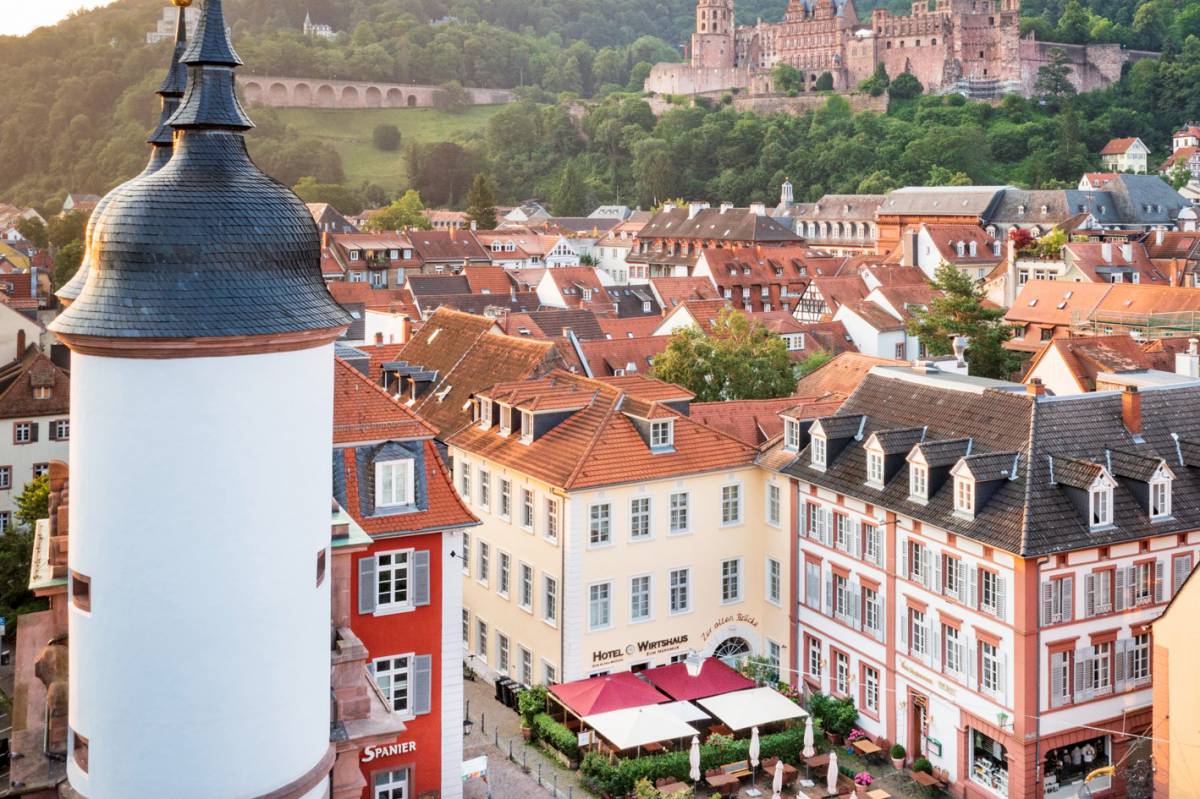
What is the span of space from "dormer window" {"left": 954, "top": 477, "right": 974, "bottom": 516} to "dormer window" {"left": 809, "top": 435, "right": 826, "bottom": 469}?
436 cm

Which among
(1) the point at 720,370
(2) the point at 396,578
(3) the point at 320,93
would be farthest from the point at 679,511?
(3) the point at 320,93

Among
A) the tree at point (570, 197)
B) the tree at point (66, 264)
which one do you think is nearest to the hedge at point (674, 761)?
the tree at point (66, 264)

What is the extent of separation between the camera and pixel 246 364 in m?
11.6

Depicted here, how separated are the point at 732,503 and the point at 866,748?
6.66 m

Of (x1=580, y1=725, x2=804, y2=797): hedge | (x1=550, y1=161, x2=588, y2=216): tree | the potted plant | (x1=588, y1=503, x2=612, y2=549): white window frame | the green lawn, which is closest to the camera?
(x1=580, y1=725, x2=804, y2=797): hedge

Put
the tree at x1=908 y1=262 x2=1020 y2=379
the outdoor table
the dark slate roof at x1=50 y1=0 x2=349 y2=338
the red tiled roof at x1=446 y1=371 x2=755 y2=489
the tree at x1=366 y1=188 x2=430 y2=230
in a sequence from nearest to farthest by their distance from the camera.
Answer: the dark slate roof at x1=50 y1=0 x2=349 y2=338 → the outdoor table → the red tiled roof at x1=446 y1=371 x2=755 y2=489 → the tree at x1=908 y1=262 x2=1020 y2=379 → the tree at x1=366 y1=188 x2=430 y2=230

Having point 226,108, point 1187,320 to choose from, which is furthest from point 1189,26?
point 226,108

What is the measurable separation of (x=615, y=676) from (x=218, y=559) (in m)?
17.1

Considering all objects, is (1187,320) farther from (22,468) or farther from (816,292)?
(22,468)

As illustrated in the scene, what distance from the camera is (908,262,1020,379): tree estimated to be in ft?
152

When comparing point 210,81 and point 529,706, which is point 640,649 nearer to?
point 529,706

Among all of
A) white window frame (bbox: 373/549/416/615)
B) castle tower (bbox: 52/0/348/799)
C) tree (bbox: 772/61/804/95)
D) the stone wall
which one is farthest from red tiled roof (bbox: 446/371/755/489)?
the stone wall

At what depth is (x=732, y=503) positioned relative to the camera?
30438 mm

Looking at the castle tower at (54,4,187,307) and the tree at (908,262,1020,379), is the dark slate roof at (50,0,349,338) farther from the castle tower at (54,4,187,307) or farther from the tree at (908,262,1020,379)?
the tree at (908,262,1020,379)
